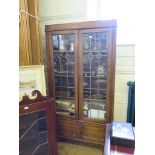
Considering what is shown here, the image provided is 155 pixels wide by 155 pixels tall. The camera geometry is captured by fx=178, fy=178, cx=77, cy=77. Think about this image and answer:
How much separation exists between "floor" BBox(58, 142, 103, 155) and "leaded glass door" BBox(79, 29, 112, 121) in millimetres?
414

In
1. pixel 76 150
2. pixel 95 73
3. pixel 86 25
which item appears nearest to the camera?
pixel 86 25

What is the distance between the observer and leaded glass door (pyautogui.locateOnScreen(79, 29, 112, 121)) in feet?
7.00

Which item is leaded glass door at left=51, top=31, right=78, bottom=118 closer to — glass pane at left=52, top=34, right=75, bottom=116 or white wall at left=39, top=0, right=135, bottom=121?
glass pane at left=52, top=34, right=75, bottom=116

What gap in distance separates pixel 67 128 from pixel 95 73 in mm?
850

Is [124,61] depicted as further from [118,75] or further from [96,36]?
[96,36]

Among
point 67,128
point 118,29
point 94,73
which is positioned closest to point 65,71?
point 94,73

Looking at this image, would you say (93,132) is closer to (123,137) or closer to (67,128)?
(67,128)

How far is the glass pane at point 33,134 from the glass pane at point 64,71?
1.63ft

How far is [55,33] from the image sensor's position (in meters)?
2.27

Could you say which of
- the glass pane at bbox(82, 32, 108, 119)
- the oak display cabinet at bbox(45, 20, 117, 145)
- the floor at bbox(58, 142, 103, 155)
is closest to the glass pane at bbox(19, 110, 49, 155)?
the floor at bbox(58, 142, 103, 155)

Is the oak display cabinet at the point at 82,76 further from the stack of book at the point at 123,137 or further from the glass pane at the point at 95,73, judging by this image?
the stack of book at the point at 123,137

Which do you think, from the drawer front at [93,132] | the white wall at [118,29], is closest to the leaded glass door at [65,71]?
the drawer front at [93,132]

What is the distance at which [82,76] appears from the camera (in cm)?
224
